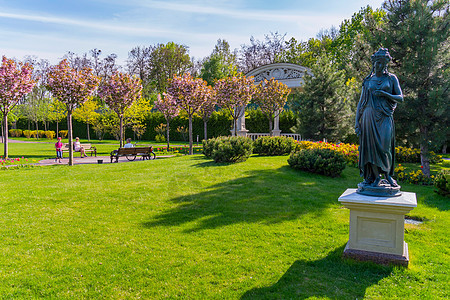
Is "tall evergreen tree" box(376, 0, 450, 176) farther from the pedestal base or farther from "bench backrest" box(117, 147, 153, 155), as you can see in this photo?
"bench backrest" box(117, 147, 153, 155)

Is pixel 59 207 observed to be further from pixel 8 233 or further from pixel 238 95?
pixel 238 95

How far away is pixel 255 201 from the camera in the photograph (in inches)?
267

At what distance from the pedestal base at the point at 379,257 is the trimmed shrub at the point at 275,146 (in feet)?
28.7

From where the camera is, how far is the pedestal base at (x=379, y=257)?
3842 mm

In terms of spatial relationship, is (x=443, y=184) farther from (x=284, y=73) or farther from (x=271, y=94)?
(x=284, y=73)

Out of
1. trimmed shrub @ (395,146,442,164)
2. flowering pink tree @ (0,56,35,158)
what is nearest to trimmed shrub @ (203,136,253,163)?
trimmed shrub @ (395,146,442,164)

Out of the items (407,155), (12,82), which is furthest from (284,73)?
(12,82)

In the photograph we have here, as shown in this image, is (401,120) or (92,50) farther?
(92,50)

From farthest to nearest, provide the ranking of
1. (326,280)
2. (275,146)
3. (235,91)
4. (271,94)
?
(271,94) → (235,91) → (275,146) → (326,280)

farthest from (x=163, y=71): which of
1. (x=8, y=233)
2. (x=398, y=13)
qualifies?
(x=8, y=233)

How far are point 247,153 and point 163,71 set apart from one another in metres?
36.9

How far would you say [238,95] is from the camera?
15961mm

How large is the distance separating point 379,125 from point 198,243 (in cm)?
314

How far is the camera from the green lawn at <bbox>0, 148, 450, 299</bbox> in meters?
3.52
